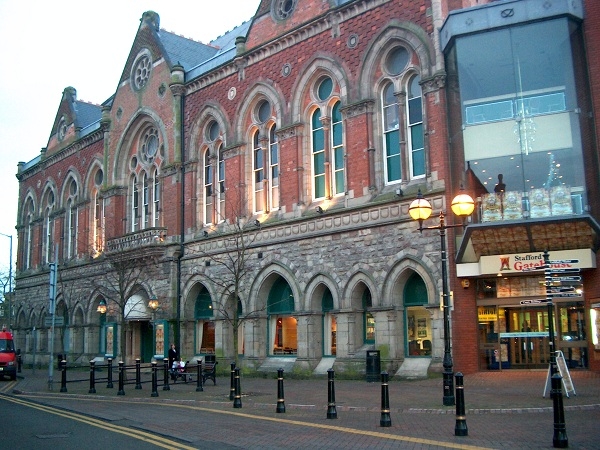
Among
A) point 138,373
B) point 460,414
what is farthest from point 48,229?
point 460,414

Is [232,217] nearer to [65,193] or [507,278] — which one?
[507,278]

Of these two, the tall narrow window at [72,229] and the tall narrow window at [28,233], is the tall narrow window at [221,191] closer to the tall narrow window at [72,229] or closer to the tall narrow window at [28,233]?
the tall narrow window at [72,229]

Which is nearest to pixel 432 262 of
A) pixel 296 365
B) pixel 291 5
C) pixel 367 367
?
pixel 367 367

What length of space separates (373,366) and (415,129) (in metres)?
8.32

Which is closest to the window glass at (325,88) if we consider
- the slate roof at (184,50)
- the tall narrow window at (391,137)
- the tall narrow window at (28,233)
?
the tall narrow window at (391,137)

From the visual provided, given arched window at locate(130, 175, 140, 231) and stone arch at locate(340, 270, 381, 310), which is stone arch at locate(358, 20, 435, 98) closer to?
stone arch at locate(340, 270, 381, 310)

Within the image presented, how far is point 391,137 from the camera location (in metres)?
25.2

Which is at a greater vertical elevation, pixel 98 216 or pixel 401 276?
pixel 98 216

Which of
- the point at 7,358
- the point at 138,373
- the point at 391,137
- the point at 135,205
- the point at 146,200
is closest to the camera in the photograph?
the point at 138,373

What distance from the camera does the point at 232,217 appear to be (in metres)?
31.2

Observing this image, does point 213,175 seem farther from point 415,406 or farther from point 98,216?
point 415,406

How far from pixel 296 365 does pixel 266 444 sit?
1523 cm

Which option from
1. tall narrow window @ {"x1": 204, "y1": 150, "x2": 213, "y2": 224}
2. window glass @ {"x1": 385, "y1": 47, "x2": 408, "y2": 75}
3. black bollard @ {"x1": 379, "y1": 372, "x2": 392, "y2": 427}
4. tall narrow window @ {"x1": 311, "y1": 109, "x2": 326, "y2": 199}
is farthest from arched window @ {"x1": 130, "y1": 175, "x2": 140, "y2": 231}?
black bollard @ {"x1": 379, "y1": 372, "x2": 392, "y2": 427}

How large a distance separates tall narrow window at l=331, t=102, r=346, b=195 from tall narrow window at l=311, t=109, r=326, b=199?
568 millimetres
